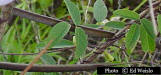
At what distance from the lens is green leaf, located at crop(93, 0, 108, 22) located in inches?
30.2

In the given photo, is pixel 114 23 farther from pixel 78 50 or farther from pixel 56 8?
pixel 56 8

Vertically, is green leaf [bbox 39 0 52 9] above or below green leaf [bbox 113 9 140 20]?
above

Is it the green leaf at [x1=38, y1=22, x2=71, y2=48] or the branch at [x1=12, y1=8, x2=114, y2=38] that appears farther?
the branch at [x1=12, y1=8, x2=114, y2=38]

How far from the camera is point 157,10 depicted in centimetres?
94

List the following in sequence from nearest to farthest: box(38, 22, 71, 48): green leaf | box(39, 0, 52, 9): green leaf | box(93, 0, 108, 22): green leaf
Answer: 1. box(38, 22, 71, 48): green leaf
2. box(93, 0, 108, 22): green leaf
3. box(39, 0, 52, 9): green leaf

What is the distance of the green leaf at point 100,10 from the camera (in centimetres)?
77

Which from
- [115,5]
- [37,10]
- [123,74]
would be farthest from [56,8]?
[123,74]

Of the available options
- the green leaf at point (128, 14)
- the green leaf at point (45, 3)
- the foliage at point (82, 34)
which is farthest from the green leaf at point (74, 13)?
the green leaf at point (45, 3)

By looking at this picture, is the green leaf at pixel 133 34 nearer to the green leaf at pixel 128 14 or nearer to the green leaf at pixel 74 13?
the green leaf at pixel 128 14

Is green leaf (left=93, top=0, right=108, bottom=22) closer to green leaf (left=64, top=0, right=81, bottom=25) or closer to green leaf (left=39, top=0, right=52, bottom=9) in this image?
green leaf (left=64, top=0, right=81, bottom=25)

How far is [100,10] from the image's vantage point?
0.78m

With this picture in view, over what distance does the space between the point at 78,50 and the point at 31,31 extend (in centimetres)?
105

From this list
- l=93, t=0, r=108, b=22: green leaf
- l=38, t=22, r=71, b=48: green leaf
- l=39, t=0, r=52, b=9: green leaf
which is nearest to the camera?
l=38, t=22, r=71, b=48: green leaf

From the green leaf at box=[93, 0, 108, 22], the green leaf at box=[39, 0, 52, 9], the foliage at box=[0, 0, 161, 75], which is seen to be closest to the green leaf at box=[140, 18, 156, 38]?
the foliage at box=[0, 0, 161, 75]
